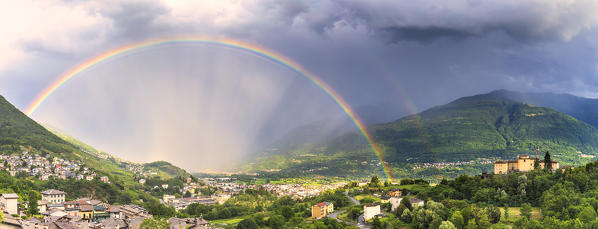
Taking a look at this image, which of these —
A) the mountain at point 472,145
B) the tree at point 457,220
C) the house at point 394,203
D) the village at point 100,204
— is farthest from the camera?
the mountain at point 472,145

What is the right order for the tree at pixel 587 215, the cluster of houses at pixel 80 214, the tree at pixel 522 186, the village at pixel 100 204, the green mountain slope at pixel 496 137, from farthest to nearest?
the green mountain slope at pixel 496 137 < the tree at pixel 522 186 < the village at pixel 100 204 < the cluster of houses at pixel 80 214 < the tree at pixel 587 215

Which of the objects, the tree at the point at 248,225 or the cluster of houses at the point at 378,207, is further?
the cluster of houses at the point at 378,207

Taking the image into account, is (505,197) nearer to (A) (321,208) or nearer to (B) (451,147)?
(A) (321,208)

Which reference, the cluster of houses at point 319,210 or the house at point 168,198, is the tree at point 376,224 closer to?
the cluster of houses at point 319,210

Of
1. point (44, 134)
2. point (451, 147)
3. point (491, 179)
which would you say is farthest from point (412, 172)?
point (44, 134)

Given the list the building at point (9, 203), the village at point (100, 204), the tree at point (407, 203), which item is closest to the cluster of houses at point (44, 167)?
the village at point (100, 204)

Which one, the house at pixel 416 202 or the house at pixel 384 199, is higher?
the house at pixel 416 202

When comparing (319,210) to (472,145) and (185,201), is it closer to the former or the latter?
(185,201)

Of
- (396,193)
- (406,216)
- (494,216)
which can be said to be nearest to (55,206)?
(406,216)
